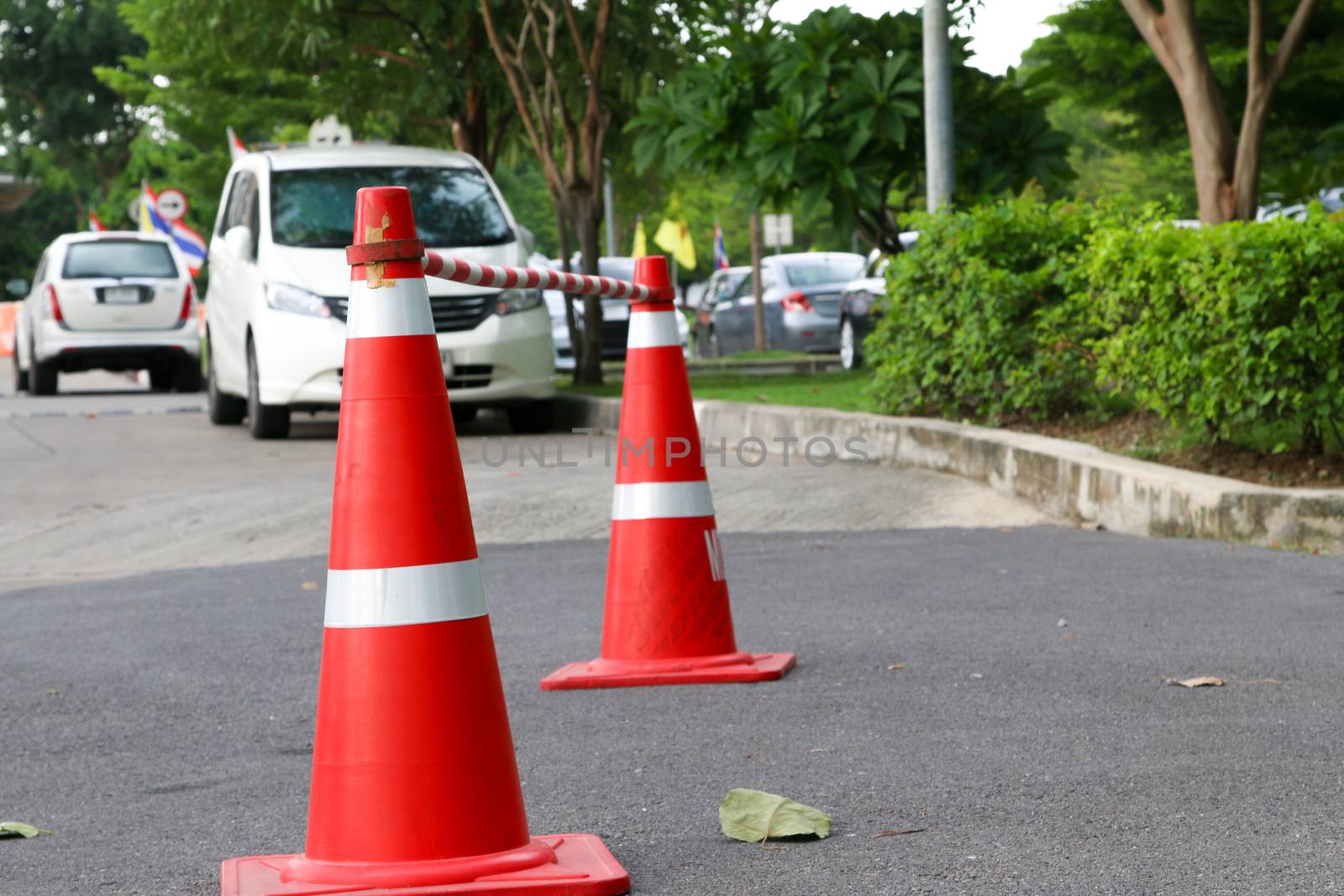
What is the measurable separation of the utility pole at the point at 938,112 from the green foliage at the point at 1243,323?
4198 millimetres

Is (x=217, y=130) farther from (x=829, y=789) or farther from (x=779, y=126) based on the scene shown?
(x=829, y=789)

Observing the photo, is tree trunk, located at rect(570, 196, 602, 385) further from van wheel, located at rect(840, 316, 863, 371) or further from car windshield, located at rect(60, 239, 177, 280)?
car windshield, located at rect(60, 239, 177, 280)

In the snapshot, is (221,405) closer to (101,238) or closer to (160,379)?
(101,238)

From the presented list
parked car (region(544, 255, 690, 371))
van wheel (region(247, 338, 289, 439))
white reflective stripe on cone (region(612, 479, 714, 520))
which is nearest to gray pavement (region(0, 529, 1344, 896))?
white reflective stripe on cone (region(612, 479, 714, 520))

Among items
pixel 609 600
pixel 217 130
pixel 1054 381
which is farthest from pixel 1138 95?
pixel 217 130

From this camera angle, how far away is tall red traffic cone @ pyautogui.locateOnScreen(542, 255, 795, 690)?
4891 millimetres

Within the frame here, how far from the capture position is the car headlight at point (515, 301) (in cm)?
1297

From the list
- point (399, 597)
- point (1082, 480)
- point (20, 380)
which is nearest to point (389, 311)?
point (399, 597)

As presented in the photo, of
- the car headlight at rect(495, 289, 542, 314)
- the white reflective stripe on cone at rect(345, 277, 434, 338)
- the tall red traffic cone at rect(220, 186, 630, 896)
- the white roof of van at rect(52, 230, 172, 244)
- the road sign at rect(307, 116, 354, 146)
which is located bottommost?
the tall red traffic cone at rect(220, 186, 630, 896)

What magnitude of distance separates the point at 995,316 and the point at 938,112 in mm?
2927

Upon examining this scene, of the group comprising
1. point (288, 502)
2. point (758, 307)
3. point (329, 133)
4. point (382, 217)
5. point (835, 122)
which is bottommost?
point (288, 502)

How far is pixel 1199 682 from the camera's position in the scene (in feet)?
15.2

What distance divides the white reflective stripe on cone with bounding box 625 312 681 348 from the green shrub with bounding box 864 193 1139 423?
4396mm

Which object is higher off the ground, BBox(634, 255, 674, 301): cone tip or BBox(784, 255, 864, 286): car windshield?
BBox(634, 255, 674, 301): cone tip
